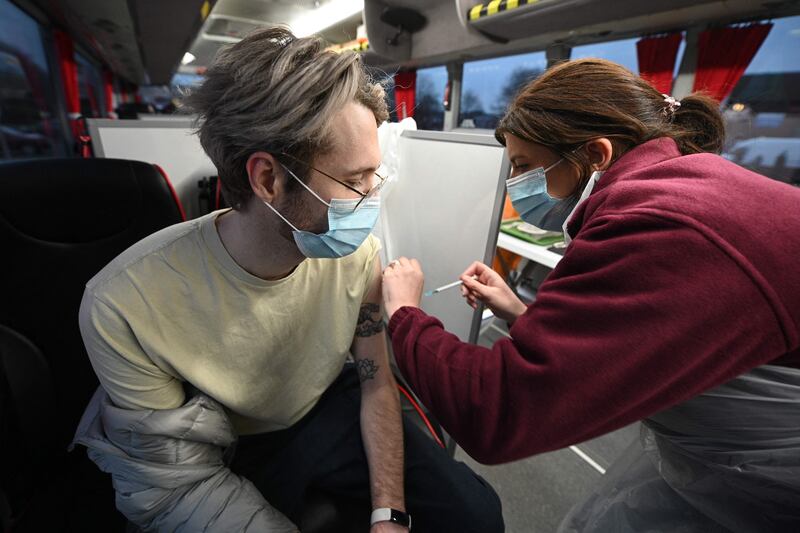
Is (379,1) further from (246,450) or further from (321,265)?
(246,450)

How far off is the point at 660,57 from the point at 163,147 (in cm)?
267

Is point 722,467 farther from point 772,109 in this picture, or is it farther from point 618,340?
point 772,109

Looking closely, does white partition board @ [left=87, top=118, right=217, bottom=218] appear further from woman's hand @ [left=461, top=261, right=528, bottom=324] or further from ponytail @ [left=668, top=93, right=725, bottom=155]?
ponytail @ [left=668, top=93, right=725, bottom=155]

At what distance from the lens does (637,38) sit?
2.14 metres

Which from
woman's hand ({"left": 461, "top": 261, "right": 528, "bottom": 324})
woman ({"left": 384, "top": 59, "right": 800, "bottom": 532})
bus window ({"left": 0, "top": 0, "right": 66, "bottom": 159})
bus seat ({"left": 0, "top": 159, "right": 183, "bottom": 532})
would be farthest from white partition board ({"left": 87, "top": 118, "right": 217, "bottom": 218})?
bus window ({"left": 0, "top": 0, "right": 66, "bottom": 159})

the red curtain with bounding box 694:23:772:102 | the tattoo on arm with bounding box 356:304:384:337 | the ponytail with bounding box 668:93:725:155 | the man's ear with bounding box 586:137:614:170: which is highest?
the red curtain with bounding box 694:23:772:102

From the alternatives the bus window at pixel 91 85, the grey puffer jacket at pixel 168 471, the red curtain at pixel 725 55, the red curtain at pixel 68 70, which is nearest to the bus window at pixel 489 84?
the red curtain at pixel 725 55

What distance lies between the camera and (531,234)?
6.70 ft

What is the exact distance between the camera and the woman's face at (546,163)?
0.86 meters

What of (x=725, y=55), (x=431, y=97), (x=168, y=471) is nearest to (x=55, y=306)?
(x=168, y=471)

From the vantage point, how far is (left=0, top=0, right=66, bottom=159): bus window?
3.42m

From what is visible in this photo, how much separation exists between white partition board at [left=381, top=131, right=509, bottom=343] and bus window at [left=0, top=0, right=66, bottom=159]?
418 centimetres

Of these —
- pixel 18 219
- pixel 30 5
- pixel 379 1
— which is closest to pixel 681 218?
pixel 18 219

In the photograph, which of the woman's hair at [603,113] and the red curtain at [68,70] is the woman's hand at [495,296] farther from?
the red curtain at [68,70]
